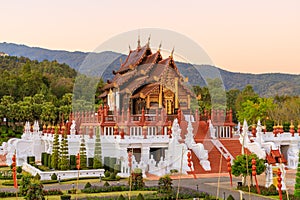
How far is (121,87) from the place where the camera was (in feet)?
121

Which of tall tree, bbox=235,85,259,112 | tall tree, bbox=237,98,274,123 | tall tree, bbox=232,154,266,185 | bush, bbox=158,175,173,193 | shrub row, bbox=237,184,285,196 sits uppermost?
tall tree, bbox=235,85,259,112

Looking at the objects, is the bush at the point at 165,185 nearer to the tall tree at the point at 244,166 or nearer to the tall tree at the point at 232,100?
the tall tree at the point at 244,166

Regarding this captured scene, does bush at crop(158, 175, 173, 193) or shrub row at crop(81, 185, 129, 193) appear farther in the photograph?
shrub row at crop(81, 185, 129, 193)

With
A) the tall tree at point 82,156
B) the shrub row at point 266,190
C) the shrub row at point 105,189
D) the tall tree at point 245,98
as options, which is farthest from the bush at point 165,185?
the tall tree at point 245,98

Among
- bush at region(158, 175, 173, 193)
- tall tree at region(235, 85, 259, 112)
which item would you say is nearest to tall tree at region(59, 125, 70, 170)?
bush at region(158, 175, 173, 193)

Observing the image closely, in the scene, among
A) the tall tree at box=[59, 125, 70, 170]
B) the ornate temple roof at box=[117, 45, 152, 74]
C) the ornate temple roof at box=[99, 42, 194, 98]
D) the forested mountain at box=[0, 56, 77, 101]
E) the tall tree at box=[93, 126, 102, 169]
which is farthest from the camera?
the forested mountain at box=[0, 56, 77, 101]

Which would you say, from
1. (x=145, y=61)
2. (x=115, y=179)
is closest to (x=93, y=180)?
(x=115, y=179)

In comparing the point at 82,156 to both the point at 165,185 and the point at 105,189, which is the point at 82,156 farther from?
the point at 165,185

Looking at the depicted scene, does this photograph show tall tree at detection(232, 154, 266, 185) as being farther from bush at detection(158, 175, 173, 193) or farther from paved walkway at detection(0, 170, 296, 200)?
bush at detection(158, 175, 173, 193)

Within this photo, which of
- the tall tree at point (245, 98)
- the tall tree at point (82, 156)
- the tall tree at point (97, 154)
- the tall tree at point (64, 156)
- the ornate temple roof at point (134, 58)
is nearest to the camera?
the tall tree at point (64, 156)

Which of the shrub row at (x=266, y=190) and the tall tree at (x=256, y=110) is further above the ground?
the tall tree at (x=256, y=110)

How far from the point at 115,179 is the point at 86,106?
11133 millimetres

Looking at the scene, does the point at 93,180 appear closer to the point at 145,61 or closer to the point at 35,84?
the point at 145,61

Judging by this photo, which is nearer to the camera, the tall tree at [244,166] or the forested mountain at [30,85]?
the tall tree at [244,166]
